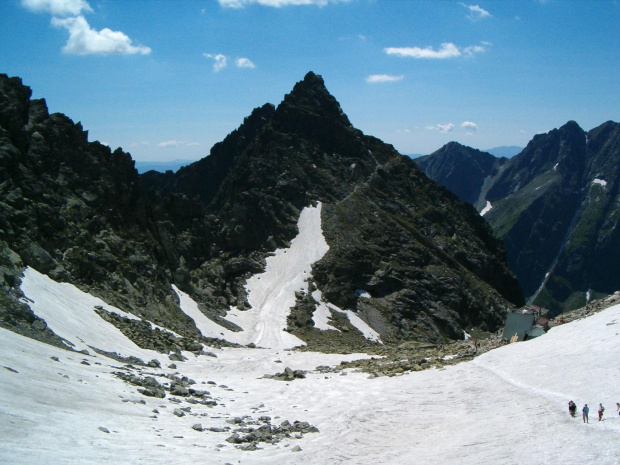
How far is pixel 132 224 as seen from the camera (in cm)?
6219

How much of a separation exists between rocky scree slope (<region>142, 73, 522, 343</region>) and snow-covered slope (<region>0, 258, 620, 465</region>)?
32197 millimetres

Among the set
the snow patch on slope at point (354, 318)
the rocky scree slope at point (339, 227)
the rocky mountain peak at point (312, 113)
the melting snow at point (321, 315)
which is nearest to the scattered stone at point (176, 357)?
the rocky scree slope at point (339, 227)

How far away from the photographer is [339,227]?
96.5 m

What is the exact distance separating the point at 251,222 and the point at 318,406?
65943 mm

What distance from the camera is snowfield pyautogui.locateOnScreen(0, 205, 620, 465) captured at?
17.5 metres

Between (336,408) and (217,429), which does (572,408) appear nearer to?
(336,408)

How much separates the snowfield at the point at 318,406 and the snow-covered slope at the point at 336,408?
0.07 metres

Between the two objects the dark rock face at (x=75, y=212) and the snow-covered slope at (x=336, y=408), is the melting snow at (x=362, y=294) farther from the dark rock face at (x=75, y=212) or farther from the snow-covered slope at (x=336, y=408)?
the snow-covered slope at (x=336, y=408)

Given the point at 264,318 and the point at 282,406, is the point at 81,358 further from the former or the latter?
the point at 264,318

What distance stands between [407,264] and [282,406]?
6968 cm

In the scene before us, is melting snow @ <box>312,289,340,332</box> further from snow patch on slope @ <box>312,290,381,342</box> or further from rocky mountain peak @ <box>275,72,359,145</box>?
rocky mountain peak @ <box>275,72,359,145</box>

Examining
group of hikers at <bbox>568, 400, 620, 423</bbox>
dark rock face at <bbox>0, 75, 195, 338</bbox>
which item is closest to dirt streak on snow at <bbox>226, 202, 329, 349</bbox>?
dark rock face at <bbox>0, 75, 195, 338</bbox>

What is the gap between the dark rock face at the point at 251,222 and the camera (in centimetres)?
4825

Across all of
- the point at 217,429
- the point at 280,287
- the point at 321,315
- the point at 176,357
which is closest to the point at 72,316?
the point at 176,357
